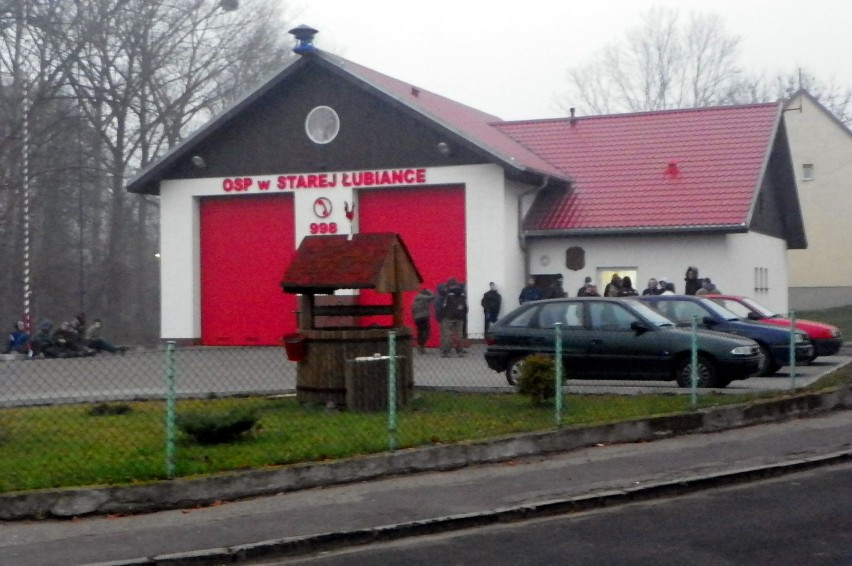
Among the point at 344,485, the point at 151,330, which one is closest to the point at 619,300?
the point at 344,485

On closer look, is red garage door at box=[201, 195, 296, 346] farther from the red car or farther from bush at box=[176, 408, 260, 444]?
bush at box=[176, 408, 260, 444]

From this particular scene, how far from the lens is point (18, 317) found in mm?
37656

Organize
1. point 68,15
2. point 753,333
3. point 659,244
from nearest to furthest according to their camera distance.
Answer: point 753,333, point 659,244, point 68,15

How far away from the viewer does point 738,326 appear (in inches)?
774

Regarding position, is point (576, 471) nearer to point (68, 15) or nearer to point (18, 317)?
point (68, 15)

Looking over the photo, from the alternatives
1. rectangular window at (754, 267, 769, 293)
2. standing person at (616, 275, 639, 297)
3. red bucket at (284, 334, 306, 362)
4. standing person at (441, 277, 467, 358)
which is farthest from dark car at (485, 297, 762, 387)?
rectangular window at (754, 267, 769, 293)

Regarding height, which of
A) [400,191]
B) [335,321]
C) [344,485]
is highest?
[400,191]

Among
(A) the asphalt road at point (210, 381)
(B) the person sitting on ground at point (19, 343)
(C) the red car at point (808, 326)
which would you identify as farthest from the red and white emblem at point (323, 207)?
(C) the red car at point (808, 326)

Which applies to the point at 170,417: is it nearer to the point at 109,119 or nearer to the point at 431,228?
the point at 431,228

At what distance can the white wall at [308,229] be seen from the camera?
28.9m

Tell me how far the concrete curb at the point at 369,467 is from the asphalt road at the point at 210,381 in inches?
93.3

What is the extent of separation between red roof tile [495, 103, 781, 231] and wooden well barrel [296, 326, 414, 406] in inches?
611

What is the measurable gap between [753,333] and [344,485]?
10.4 metres

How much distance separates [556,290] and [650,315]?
1099 centimetres
